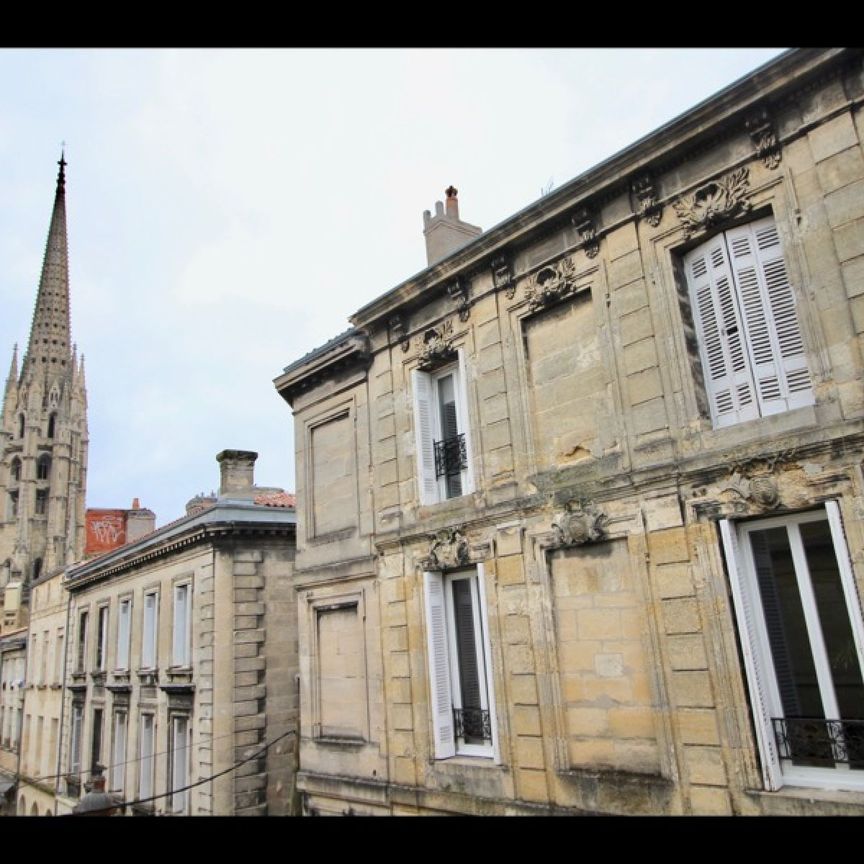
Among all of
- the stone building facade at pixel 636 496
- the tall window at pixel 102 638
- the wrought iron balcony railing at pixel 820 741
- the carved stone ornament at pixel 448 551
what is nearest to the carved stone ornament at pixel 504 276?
the stone building facade at pixel 636 496

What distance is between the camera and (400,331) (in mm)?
12188

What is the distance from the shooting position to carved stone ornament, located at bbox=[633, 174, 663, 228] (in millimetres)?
8867

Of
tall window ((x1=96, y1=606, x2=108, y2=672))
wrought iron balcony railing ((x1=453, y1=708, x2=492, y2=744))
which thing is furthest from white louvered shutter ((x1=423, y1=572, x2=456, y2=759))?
tall window ((x1=96, y1=606, x2=108, y2=672))

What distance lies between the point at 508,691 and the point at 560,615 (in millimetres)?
1260

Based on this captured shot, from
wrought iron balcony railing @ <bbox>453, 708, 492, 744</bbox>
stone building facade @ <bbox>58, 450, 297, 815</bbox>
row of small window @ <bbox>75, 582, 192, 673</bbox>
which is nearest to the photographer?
wrought iron balcony railing @ <bbox>453, 708, 492, 744</bbox>

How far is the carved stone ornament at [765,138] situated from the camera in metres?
7.91

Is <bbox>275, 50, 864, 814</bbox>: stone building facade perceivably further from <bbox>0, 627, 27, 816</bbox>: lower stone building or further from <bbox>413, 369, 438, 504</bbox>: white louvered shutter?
<bbox>0, 627, 27, 816</bbox>: lower stone building

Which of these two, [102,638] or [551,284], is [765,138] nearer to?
[551,284]

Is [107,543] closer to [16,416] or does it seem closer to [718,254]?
[718,254]

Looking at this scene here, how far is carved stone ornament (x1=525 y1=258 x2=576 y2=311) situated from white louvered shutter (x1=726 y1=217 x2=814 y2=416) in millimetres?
2023

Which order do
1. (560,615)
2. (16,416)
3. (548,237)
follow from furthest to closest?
(16,416), (548,237), (560,615)

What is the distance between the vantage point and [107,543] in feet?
133
